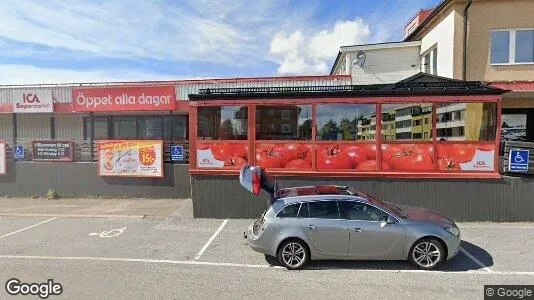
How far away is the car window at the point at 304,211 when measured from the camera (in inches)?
265

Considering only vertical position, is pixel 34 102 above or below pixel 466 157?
above

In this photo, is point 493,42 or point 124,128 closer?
point 493,42

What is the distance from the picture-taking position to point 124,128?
59.7 feet

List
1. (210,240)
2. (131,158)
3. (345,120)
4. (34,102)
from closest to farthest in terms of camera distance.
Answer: (210,240)
(345,120)
(131,158)
(34,102)

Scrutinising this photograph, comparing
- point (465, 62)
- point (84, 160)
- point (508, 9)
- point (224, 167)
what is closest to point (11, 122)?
point (84, 160)

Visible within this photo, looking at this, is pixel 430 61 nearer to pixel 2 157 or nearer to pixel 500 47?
pixel 500 47

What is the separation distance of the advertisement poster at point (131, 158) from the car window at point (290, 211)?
823cm

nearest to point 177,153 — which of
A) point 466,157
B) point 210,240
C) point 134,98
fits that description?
point 134,98

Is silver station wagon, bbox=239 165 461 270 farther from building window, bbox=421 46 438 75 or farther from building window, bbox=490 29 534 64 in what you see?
building window, bbox=421 46 438 75

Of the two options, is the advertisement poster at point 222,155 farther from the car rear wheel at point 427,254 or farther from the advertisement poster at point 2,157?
the advertisement poster at point 2,157

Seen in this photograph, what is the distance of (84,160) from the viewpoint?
1459cm

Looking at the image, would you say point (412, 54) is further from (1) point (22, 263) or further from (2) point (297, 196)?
(1) point (22, 263)

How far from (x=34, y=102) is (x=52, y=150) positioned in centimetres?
362

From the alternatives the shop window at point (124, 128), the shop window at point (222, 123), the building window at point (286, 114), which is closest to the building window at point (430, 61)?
the building window at point (286, 114)
